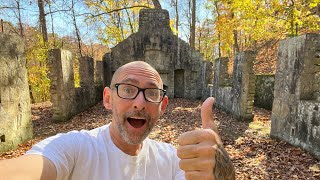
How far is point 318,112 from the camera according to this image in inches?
206

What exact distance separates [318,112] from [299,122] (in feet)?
2.49

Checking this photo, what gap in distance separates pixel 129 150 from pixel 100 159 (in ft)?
0.88

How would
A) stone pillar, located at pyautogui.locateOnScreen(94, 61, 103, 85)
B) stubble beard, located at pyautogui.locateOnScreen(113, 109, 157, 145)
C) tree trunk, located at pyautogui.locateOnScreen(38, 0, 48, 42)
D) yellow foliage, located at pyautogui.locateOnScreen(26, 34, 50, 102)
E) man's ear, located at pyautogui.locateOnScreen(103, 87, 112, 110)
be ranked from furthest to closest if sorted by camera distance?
stone pillar, located at pyautogui.locateOnScreen(94, 61, 103, 85) → yellow foliage, located at pyautogui.locateOnScreen(26, 34, 50, 102) → tree trunk, located at pyautogui.locateOnScreen(38, 0, 48, 42) → man's ear, located at pyautogui.locateOnScreen(103, 87, 112, 110) → stubble beard, located at pyautogui.locateOnScreen(113, 109, 157, 145)

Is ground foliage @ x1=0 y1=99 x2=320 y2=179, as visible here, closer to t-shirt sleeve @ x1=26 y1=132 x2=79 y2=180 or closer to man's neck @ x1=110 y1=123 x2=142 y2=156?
man's neck @ x1=110 y1=123 x2=142 y2=156

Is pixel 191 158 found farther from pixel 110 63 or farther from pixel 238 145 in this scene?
pixel 110 63

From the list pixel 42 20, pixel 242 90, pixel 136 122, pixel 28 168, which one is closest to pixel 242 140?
pixel 242 90

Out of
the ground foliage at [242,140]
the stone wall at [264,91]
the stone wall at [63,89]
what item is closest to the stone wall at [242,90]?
the ground foliage at [242,140]

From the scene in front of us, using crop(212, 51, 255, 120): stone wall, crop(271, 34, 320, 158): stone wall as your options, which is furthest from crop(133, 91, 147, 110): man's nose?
crop(212, 51, 255, 120): stone wall

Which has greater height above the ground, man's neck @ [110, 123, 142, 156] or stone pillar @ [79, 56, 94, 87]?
stone pillar @ [79, 56, 94, 87]

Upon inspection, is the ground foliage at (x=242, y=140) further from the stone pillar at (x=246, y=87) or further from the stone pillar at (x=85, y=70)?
the stone pillar at (x=85, y=70)

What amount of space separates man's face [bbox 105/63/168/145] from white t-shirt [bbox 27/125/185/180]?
129 millimetres

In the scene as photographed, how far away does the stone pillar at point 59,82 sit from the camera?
9133 millimetres

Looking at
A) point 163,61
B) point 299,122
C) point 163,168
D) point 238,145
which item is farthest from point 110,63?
point 163,168

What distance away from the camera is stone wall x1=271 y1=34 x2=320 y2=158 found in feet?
17.8
